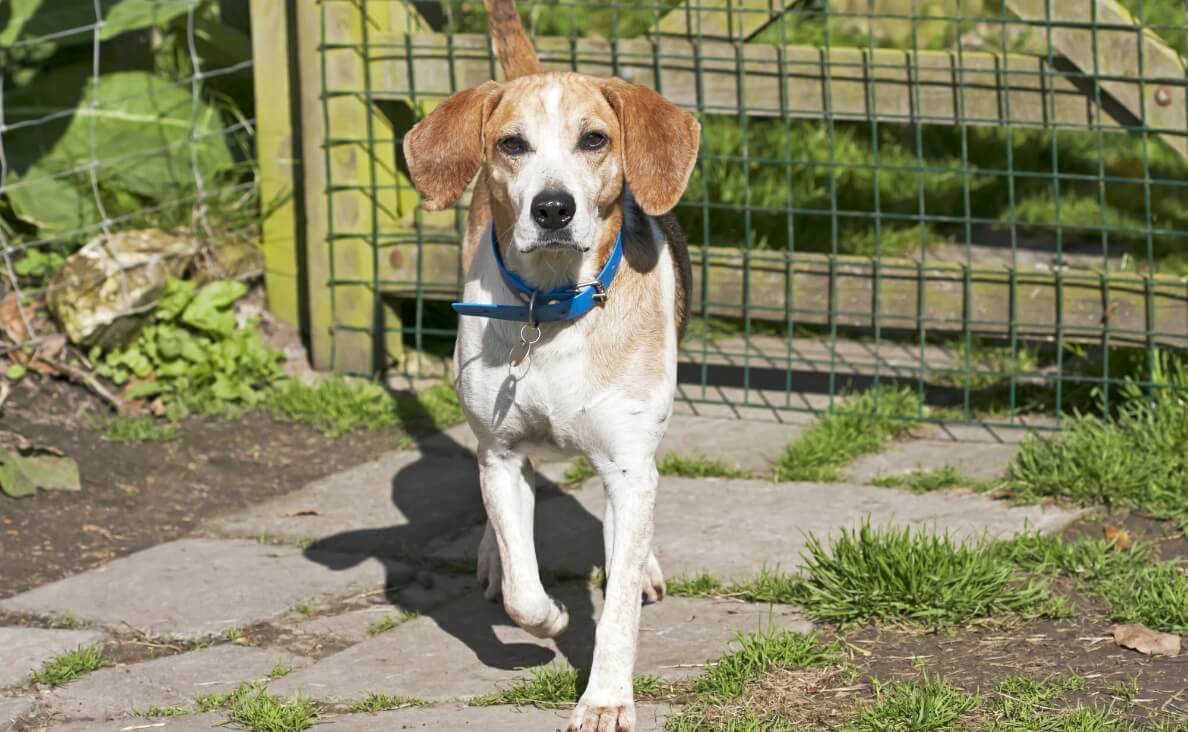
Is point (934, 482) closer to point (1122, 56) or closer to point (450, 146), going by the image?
point (1122, 56)

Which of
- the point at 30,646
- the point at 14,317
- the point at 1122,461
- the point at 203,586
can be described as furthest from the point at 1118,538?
the point at 14,317

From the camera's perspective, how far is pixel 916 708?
3.17 m

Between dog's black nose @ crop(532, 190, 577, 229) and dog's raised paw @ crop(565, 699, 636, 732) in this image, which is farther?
dog's black nose @ crop(532, 190, 577, 229)

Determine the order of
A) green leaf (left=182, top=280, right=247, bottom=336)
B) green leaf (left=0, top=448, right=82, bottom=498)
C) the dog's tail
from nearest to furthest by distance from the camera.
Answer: the dog's tail
green leaf (left=0, top=448, right=82, bottom=498)
green leaf (left=182, top=280, right=247, bottom=336)

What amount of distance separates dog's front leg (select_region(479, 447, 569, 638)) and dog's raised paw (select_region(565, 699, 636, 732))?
1.12 feet

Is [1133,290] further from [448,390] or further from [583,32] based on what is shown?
[583,32]

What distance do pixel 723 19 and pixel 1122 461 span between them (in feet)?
6.57

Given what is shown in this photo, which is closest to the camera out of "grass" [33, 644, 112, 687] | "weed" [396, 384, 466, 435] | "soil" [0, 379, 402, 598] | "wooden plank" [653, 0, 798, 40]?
"grass" [33, 644, 112, 687]

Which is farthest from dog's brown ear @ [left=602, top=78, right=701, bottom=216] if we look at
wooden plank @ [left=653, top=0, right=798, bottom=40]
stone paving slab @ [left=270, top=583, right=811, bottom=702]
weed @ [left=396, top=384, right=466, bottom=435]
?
weed @ [left=396, top=384, right=466, bottom=435]

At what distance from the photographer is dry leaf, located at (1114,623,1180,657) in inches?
138

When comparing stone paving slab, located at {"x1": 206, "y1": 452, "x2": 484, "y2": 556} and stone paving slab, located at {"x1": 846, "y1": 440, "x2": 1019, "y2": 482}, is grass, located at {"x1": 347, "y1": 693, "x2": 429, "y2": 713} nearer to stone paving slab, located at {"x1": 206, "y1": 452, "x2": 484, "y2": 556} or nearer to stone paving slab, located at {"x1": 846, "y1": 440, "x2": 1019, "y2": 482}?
stone paving slab, located at {"x1": 206, "y1": 452, "x2": 484, "y2": 556}

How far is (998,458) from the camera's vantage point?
500 cm

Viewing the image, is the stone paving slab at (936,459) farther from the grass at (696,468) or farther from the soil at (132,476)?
the soil at (132,476)

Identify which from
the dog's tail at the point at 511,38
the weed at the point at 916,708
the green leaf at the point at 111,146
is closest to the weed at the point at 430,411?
the green leaf at the point at 111,146
